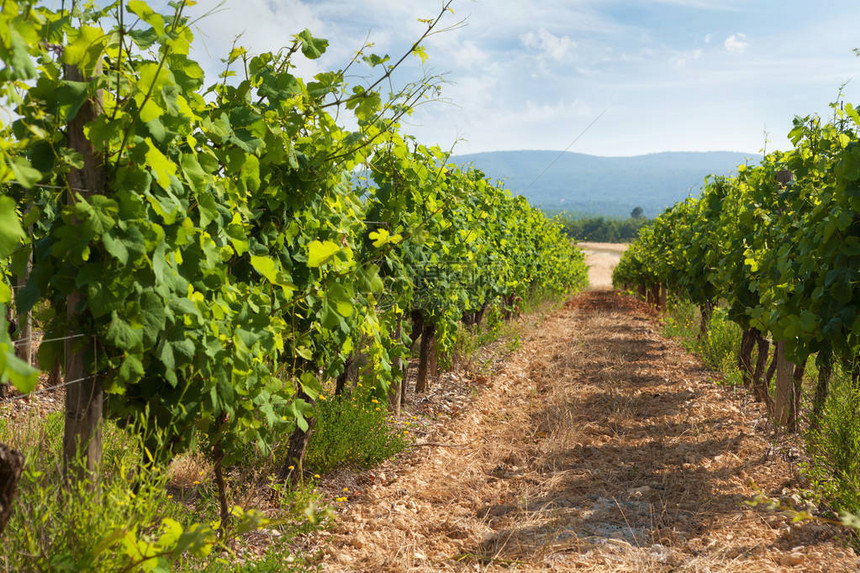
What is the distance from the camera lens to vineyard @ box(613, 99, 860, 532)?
144 inches

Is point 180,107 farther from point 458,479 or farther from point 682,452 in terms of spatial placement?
point 682,452

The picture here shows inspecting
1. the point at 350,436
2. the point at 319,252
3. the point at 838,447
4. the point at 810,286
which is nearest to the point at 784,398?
the point at 810,286

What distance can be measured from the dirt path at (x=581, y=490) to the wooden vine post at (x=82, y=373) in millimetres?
1413

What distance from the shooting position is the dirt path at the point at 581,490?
3.07 metres

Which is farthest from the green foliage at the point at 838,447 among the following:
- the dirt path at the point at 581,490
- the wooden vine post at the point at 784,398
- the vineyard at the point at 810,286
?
the wooden vine post at the point at 784,398

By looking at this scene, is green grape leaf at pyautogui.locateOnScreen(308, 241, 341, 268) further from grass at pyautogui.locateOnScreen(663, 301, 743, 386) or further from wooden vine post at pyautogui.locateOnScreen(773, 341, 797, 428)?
grass at pyautogui.locateOnScreen(663, 301, 743, 386)

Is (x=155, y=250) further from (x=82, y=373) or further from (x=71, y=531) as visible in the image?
(x=71, y=531)

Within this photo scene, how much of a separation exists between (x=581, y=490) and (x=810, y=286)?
219cm

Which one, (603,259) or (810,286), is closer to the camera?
(810,286)

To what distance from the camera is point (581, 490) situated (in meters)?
4.06

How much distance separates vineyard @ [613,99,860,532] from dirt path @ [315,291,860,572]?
0.40 m

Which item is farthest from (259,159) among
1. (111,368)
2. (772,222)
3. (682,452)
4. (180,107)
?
(772,222)

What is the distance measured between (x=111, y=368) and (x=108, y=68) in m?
1.04

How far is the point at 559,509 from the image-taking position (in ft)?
12.0
